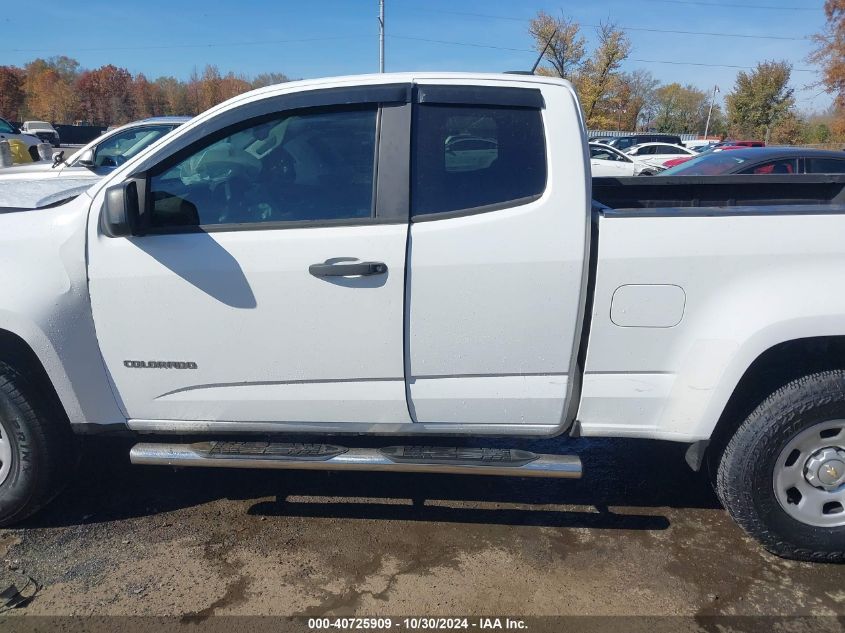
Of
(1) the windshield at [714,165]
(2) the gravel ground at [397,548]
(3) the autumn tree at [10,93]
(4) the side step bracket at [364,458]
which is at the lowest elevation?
(2) the gravel ground at [397,548]

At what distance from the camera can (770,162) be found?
27.5 ft

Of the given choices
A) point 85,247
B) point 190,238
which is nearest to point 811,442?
point 190,238

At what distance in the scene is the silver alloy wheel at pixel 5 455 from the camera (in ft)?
10.00

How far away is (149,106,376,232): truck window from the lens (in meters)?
2.87

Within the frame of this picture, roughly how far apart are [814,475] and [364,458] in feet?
6.49

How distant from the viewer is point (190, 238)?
282 cm

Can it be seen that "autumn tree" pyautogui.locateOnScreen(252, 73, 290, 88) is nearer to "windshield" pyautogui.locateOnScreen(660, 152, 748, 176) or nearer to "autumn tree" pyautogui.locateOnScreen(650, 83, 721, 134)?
"windshield" pyautogui.locateOnScreen(660, 152, 748, 176)

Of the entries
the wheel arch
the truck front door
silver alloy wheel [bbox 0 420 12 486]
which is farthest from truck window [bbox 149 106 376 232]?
Result: the wheel arch

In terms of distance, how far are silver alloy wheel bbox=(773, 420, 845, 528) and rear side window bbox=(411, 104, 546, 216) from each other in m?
1.58

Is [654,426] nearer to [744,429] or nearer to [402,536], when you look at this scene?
[744,429]

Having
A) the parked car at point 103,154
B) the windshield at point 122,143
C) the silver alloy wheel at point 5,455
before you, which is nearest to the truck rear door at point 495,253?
the silver alloy wheel at point 5,455

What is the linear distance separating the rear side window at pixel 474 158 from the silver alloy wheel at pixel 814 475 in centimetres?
158

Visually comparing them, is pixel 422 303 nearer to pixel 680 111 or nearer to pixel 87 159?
pixel 87 159

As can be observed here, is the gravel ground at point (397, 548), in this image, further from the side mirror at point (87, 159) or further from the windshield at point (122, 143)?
the windshield at point (122, 143)
